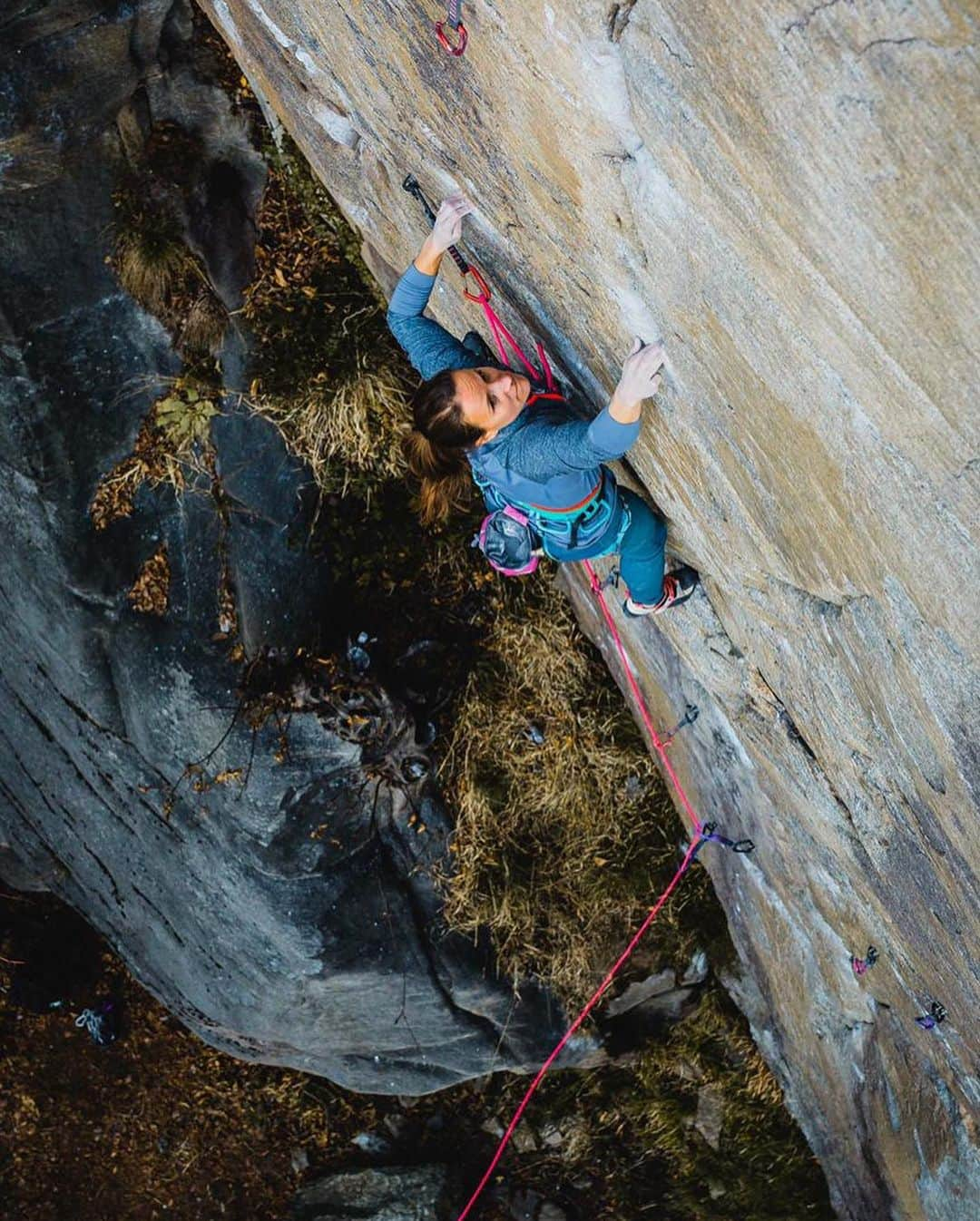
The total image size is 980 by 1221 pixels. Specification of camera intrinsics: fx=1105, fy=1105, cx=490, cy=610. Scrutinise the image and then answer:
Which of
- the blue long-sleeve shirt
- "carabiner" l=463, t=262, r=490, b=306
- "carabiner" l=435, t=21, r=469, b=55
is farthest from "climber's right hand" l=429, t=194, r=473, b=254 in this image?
"carabiner" l=435, t=21, r=469, b=55

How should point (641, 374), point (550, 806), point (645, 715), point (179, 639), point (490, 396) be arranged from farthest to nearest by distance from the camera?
1. point (550, 806)
2. point (645, 715)
3. point (179, 639)
4. point (490, 396)
5. point (641, 374)

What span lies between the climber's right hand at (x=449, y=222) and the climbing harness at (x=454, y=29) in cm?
77

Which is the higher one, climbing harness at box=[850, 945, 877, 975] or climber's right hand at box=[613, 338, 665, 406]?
climber's right hand at box=[613, 338, 665, 406]

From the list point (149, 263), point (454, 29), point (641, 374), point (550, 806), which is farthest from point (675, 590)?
point (149, 263)

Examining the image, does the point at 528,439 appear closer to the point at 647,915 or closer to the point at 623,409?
the point at 623,409

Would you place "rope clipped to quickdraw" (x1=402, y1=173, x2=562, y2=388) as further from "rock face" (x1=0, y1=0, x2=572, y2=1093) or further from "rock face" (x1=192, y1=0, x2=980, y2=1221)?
"rock face" (x1=0, y1=0, x2=572, y2=1093)

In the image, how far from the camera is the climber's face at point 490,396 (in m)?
3.46

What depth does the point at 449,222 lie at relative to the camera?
3580 mm

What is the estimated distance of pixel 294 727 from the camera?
5402 mm

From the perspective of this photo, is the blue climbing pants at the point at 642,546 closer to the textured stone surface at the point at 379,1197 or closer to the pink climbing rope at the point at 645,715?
the pink climbing rope at the point at 645,715

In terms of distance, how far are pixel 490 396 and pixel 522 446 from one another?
20 centimetres

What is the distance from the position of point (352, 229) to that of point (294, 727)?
2.65 metres

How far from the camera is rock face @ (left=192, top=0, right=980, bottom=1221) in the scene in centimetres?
175

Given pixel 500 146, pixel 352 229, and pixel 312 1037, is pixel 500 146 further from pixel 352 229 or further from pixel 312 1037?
pixel 312 1037
